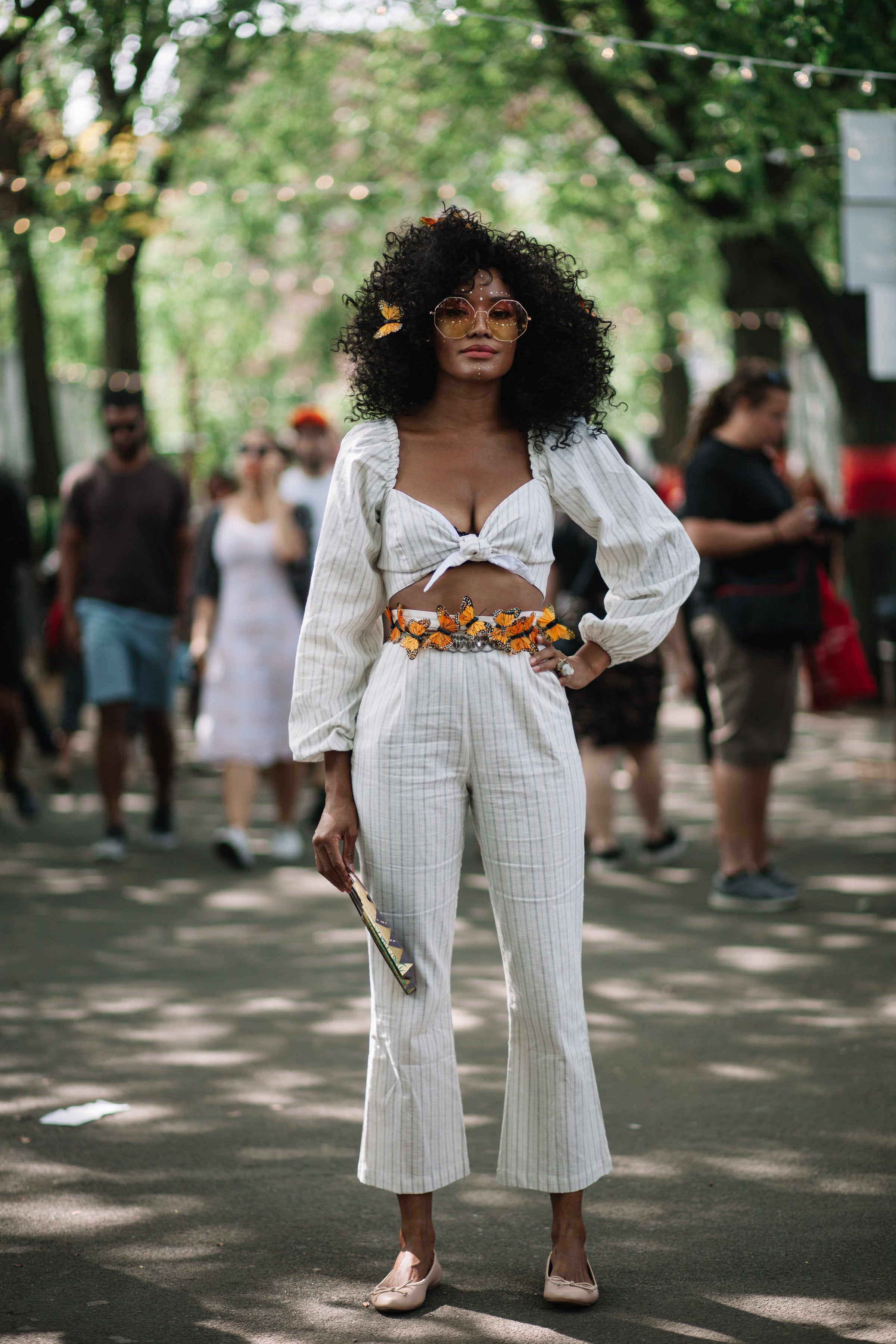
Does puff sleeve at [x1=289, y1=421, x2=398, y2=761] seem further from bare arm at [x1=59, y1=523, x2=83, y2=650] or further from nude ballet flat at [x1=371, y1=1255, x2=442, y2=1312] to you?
bare arm at [x1=59, y1=523, x2=83, y2=650]

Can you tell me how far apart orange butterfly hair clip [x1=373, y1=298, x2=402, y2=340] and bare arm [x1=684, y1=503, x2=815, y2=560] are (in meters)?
3.19

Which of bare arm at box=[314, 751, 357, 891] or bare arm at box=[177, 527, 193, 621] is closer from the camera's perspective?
bare arm at box=[314, 751, 357, 891]

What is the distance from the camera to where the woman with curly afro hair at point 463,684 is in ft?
11.3

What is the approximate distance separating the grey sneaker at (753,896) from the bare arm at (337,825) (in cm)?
374

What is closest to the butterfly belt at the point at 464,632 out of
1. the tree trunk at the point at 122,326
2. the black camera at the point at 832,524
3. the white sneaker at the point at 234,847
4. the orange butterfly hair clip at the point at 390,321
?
the orange butterfly hair clip at the point at 390,321

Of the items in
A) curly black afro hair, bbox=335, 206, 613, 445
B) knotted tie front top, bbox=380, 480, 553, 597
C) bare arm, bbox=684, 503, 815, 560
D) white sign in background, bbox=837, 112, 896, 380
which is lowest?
knotted tie front top, bbox=380, 480, 553, 597

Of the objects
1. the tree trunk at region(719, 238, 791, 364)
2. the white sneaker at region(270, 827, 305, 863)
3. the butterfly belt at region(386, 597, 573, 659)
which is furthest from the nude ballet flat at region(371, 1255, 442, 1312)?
the tree trunk at region(719, 238, 791, 364)

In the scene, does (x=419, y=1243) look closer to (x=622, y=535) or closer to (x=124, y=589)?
(x=622, y=535)

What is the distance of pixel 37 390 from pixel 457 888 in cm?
1482

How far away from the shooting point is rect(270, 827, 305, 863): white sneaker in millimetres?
8328

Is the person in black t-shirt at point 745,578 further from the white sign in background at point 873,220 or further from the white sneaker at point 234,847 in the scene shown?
the white sneaker at point 234,847

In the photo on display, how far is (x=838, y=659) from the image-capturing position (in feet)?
23.7

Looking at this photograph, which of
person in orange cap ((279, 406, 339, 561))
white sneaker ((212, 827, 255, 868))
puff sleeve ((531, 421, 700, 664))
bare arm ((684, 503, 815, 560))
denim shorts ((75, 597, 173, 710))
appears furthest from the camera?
person in orange cap ((279, 406, 339, 561))

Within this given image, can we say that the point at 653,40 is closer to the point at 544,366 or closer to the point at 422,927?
the point at 544,366
